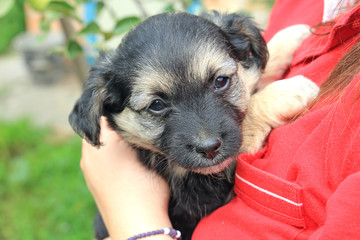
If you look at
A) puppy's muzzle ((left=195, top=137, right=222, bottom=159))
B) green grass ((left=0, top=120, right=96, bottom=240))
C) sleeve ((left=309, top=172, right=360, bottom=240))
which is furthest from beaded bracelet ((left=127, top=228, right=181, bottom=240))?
green grass ((left=0, top=120, right=96, bottom=240))

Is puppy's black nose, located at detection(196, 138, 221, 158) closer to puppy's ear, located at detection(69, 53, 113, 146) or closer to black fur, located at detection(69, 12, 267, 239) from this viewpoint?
black fur, located at detection(69, 12, 267, 239)

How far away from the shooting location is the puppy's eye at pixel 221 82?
6.31 feet

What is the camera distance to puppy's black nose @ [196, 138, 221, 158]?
1.70m

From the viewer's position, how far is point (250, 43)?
215cm

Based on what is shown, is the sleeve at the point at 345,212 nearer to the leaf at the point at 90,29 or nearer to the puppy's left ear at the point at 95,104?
the puppy's left ear at the point at 95,104

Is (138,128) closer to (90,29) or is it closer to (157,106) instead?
(157,106)

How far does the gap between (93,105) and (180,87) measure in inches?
20.8

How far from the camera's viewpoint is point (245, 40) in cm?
213

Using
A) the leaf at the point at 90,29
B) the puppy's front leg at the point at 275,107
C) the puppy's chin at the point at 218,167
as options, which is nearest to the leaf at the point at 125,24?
the leaf at the point at 90,29

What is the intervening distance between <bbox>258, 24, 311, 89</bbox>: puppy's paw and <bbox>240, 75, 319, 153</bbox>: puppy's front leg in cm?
37

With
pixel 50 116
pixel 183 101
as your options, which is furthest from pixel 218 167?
pixel 50 116

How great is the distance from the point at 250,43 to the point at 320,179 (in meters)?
1.05

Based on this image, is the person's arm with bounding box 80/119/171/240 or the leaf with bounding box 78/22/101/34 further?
the leaf with bounding box 78/22/101/34

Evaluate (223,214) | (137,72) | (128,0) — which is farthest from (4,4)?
(128,0)
